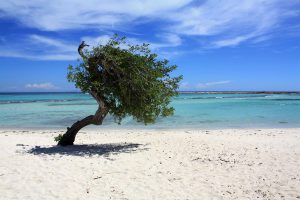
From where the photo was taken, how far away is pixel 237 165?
10.3m

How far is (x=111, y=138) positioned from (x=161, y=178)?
28.8ft

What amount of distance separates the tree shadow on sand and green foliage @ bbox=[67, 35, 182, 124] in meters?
1.35

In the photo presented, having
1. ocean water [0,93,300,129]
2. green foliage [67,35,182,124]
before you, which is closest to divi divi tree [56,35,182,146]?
green foliage [67,35,182,124]

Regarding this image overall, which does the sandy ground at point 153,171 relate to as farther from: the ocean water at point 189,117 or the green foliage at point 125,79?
the ocean water at point 189,117

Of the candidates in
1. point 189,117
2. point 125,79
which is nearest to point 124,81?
point 125,79

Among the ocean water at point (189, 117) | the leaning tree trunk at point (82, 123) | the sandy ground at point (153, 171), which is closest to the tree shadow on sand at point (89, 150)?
the sandy ground at point (153, 171)

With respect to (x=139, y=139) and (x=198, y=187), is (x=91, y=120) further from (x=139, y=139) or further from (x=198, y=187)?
(x=198, y=187)

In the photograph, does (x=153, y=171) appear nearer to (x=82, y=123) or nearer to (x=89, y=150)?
(x=89, y=150)

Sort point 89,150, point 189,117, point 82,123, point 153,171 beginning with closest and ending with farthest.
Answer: point 153,171
point 89,150
point 82,123
point 189,117

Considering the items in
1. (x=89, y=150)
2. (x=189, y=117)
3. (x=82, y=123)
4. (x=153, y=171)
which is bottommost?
(x=153, y=171)

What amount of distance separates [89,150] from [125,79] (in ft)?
9.94

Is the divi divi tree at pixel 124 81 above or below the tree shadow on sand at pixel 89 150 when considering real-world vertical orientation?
above

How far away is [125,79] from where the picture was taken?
41.1 ft

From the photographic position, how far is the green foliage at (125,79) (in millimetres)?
12555
